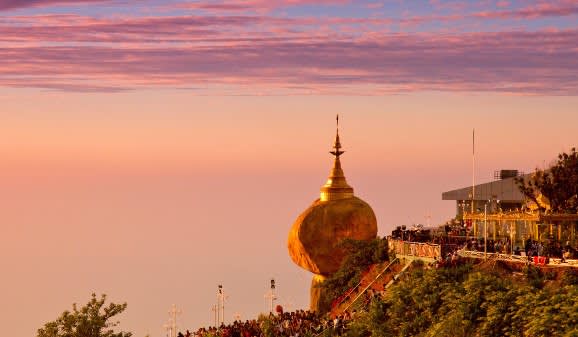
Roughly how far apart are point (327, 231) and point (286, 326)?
38.7 feet

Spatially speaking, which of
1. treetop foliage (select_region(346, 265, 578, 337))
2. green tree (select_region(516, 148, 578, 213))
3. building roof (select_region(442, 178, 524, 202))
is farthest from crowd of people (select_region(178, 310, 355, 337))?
building roof (select_region(442, 178, 524, 202))

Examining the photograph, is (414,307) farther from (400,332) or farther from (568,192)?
(568,192)

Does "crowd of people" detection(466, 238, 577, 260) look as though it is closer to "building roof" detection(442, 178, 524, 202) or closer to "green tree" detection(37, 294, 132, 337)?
"green tree" detection(37, 294, 132, 337)

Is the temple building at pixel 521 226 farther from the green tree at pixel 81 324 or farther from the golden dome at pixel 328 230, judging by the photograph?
the green tree at pixel 81 324

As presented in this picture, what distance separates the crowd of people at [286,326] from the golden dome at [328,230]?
23.3ft

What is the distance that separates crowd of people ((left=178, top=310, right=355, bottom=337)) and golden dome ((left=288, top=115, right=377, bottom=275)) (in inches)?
280

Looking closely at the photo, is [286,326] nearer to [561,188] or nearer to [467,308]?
[467,308]

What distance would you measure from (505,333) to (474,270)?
7.44m

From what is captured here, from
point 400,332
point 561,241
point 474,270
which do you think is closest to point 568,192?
point 561,241

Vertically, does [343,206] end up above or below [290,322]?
above

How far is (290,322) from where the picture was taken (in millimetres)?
63188

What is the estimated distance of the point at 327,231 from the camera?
73562mm

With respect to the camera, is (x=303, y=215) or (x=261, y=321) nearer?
(x=261, y=321)

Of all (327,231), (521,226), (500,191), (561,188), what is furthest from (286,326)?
(500,191)
